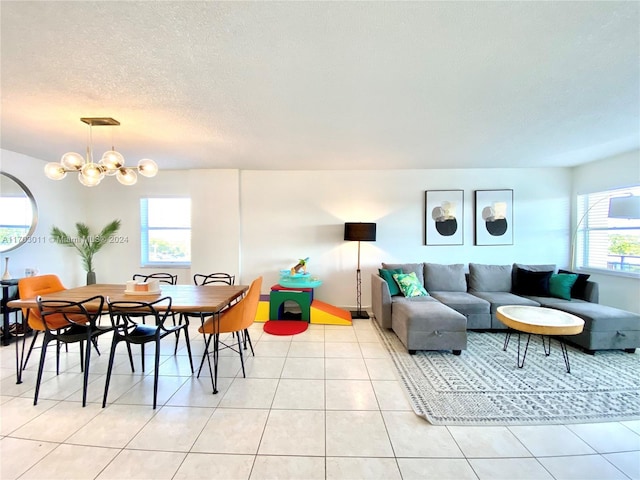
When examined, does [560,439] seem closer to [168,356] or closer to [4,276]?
[168,356]

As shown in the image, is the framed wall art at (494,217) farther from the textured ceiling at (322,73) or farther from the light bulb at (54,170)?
the light bulb at (54,170)

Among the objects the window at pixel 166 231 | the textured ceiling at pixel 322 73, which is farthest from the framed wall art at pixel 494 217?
the window at pixel 166 231

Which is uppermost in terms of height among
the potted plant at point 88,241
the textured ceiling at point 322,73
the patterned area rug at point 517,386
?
the textured ceiling at point 322,73

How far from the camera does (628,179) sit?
3.56m

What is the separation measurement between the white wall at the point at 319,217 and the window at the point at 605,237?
223 millimetres

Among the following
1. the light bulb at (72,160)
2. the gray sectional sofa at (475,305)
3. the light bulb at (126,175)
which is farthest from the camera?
the gray sectional sofa at (475,305)

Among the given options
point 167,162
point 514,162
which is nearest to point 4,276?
point 167,162

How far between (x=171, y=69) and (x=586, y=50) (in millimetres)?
2665

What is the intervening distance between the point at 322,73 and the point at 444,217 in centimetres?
351

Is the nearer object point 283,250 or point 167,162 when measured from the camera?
point 167,162

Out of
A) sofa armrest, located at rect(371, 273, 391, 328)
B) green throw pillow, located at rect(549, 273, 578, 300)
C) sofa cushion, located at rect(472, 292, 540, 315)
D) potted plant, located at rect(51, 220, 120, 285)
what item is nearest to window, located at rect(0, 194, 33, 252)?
potted plant, located at rect(51, 220, 120, 285)

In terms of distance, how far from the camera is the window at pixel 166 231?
4.80 metres

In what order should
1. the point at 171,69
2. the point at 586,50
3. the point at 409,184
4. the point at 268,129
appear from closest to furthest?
the point at 586,50, the point at 171,69, the point at 268,129, the point at 409,184

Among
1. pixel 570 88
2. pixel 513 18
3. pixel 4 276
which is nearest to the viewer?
pixel 513 18
